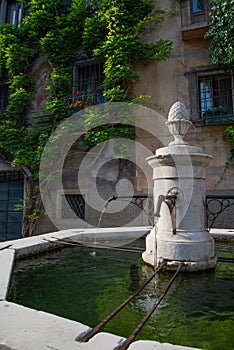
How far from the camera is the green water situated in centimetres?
156

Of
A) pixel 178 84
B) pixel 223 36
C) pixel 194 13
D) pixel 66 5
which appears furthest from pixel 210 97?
pixel 66 5

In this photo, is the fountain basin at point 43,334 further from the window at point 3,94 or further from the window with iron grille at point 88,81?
the window at point 3,94

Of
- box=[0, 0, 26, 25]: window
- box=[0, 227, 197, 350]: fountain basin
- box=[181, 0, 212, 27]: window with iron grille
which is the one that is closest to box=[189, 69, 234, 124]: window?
box=[181, 0, 212, 27]: window with iron grille

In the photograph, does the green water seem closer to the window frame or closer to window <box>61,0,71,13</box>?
the window frame

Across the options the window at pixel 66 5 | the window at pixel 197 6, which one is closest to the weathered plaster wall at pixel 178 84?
the window at pixel 197 6

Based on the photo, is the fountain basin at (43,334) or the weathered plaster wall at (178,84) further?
the weathered plaster wall at (178,84)

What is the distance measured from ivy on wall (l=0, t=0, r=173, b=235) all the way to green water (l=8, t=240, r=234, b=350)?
A: 5188 millimetres

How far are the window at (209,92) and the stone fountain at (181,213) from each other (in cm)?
486

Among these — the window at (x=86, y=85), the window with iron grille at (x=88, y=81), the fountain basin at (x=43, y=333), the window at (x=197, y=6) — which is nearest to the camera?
the fountain basin at (x=43, y=333)

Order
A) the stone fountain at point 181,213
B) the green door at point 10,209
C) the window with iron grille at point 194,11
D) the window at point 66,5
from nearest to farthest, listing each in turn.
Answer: the stone fountain at point 181,213 → the window with iron grille at point 194,11 → the green door at point 10,209 → the window at point 66,5

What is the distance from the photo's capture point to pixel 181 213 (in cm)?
282

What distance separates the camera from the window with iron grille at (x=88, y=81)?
8.51 m

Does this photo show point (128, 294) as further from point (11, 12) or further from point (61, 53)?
point (11, 12)

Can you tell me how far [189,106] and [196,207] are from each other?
211 inches
